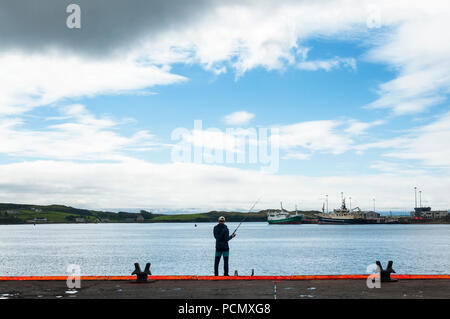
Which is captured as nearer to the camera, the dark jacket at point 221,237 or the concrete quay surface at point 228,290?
the concrete quay surface at point 228,290

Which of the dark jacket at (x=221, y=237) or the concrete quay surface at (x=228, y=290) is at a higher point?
the dark jacket at (x=221, y=237)

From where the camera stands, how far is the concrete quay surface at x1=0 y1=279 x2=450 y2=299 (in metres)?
10.8

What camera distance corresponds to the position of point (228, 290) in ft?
38.9

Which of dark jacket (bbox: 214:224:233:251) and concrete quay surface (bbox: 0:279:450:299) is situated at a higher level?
dark jacket (bbox: 214:224:233:251)

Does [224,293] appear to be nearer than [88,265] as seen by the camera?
Yes

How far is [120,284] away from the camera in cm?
1307

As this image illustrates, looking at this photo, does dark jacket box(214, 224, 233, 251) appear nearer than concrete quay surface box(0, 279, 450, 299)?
No

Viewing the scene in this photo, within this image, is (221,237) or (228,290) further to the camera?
(221,237)

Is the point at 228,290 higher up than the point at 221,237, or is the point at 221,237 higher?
the point at 221,237

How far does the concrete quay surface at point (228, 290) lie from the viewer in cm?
1083
